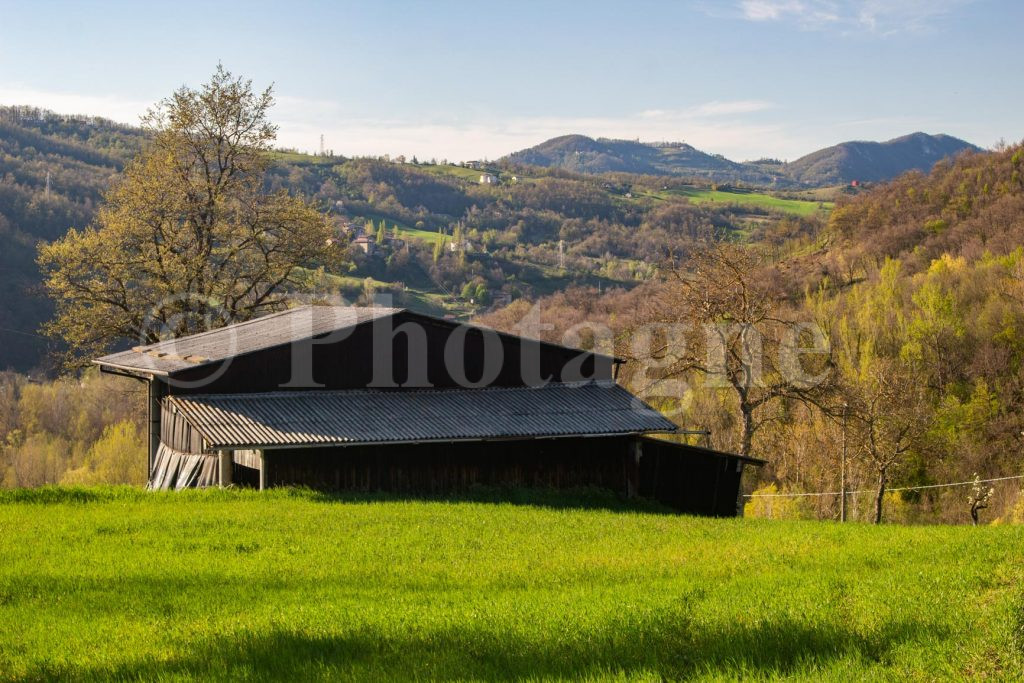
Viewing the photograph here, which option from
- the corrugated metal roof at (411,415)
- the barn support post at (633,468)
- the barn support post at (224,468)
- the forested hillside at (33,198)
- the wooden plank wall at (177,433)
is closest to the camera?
the corrugated metal roof at (411,415)

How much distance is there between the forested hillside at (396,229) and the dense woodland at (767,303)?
0.40 meters

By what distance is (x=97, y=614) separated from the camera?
402 inches

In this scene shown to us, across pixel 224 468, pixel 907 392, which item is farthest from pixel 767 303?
pixel 224 468

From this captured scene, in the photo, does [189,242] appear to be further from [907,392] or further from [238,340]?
[907,392]

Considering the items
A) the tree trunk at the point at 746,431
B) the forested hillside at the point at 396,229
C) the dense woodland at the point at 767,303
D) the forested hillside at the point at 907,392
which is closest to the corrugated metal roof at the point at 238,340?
the dense woodland at the point at 767,303

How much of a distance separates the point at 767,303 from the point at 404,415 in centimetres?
2101

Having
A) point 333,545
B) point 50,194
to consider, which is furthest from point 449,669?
point 50,194

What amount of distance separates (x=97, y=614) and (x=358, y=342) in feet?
56.3

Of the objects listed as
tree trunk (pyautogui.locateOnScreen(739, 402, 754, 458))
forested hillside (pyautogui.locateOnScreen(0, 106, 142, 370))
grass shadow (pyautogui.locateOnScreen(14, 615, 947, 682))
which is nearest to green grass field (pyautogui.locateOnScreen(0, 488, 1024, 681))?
grass shadow (pyautogui.locateOnScreen(14, 615, 947, 682))

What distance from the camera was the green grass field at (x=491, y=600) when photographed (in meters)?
8.02

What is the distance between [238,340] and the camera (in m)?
28.3

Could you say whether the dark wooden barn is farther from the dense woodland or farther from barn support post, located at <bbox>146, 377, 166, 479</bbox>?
the dense woodland

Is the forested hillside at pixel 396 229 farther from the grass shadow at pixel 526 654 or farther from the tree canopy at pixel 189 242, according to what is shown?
the grass shadow at pixel 526 654

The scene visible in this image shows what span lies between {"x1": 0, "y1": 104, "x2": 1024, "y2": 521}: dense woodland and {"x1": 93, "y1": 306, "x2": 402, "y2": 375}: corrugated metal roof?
9004 millimetres
